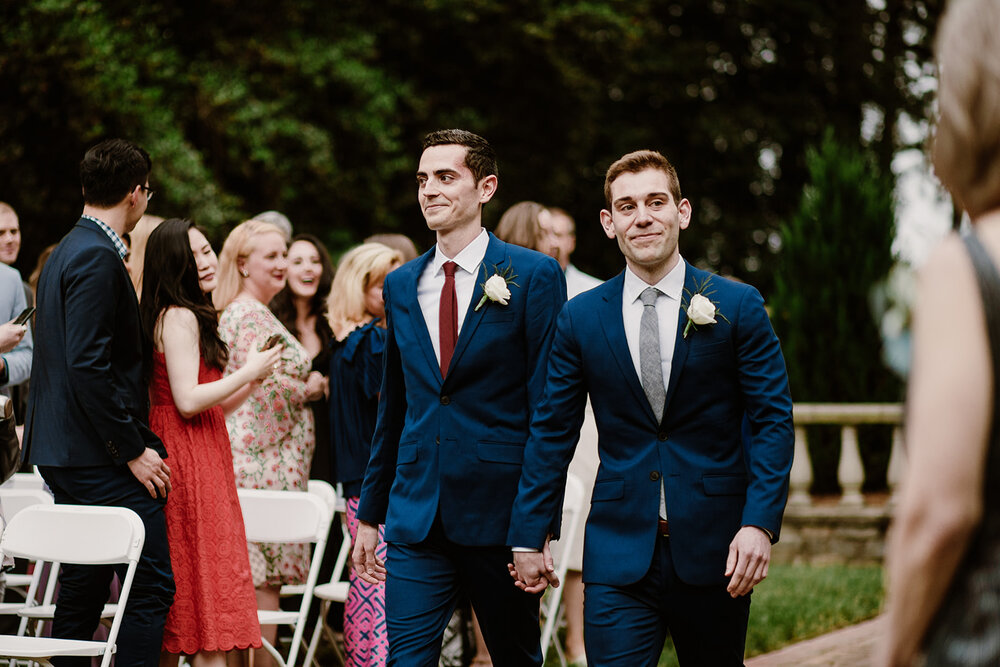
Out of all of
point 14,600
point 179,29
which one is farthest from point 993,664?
point 179,29

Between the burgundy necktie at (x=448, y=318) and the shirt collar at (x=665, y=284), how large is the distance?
0.66 metres

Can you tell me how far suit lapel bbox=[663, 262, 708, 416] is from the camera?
4.06 m

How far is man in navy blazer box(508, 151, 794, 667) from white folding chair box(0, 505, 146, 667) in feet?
4.97

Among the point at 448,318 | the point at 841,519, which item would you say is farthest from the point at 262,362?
the point at 841,519

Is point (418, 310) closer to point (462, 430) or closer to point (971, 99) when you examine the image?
point (462, 430)

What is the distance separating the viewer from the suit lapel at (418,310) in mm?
4523

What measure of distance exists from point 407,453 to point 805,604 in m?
5.14

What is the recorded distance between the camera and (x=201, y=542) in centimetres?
529

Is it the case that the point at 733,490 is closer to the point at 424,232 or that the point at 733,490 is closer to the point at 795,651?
the point at 795,651

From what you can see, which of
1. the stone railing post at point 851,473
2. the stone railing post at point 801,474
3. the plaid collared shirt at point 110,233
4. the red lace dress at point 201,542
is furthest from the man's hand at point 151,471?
the stone railing post at point 851,473

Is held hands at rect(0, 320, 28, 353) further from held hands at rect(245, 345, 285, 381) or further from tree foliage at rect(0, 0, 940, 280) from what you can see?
tree foliage at rect(0, 0, 940, 280)

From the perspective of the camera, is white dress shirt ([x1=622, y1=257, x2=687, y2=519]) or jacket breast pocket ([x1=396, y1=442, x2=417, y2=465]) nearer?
white dress shirt ([x1=622, y1=257, x2=687, y2=519])

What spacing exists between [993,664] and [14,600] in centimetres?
683

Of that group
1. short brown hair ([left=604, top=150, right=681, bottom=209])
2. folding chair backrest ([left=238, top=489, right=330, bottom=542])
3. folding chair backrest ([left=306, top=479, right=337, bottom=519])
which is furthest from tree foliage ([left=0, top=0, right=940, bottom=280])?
short brown hair ([left=604, top=150, right=681, bottom=209])
